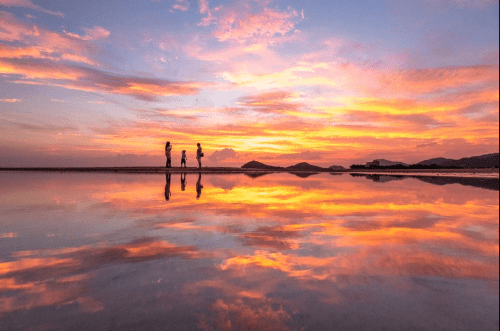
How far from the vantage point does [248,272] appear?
417 cm

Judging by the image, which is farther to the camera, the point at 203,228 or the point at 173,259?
the point at 203,228

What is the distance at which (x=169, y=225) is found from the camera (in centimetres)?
699

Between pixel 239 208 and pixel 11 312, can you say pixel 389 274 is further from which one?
pixel 239 208

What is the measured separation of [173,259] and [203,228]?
2052 mm

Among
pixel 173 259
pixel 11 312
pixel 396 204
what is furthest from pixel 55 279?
pixel 396 204

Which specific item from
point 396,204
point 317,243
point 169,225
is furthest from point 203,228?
point 396,204

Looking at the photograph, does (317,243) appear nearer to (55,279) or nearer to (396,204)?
(55,279)

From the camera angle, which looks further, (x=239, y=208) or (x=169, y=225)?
A: (x=239, y=208)

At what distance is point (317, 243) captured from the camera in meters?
5.59

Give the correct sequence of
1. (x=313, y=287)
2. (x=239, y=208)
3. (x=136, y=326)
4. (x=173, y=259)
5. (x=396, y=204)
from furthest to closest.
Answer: (x=396, y=204) → (x=239, y=208) → (x=173, y=259) → (x=313, y=287) → (x=136, y=326)

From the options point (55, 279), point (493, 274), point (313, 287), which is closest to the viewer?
point (313, 287)

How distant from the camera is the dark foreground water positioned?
3016mm

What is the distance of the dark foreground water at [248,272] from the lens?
302cm

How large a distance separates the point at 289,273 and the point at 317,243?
5.19 ft
